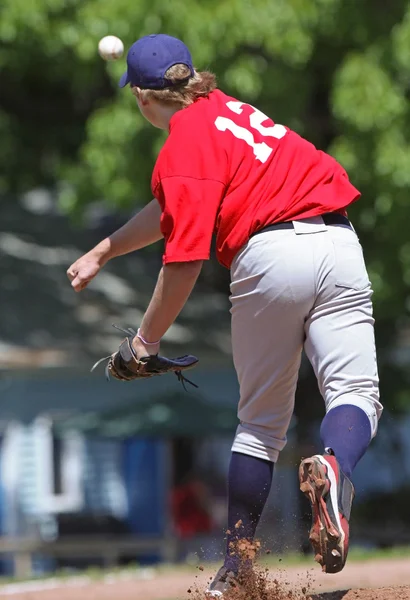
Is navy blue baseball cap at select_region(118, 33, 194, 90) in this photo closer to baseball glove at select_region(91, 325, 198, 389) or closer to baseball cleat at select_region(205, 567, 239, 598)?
baseball glove at select_region(91, 325, 198, 389)

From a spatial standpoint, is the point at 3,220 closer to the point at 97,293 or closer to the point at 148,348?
the point at 97,293

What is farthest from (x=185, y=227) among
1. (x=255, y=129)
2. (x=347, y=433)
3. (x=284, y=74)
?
(x=284, y=74)

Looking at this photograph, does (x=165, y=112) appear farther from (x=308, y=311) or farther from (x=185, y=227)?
(x=308, y=311)

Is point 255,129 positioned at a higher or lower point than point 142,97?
lower

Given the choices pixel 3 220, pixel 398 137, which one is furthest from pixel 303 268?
pixel 3 220

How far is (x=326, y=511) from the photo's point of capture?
11.7 ft

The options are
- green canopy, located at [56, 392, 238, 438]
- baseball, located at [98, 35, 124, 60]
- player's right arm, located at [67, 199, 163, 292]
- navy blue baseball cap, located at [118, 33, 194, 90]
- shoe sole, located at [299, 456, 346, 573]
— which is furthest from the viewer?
green canopy, located at [56, 392, 238, 438]

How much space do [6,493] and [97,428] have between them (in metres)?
2.18

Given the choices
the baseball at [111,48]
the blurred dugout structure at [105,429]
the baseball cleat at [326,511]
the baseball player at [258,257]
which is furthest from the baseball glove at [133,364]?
the blurred dugout structure at [105,429]

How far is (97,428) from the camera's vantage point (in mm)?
15469

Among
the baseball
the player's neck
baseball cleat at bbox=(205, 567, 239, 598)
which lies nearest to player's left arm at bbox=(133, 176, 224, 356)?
the player's neck

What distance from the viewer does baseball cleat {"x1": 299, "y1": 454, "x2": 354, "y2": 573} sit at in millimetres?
3547

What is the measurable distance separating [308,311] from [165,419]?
11.4m

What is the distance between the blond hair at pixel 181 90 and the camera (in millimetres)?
4039
